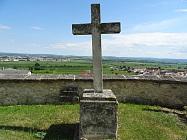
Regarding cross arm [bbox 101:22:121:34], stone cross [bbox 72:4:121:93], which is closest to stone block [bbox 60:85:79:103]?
stone cross [bbox 72:4:121:93]

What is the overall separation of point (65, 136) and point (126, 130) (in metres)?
1.42

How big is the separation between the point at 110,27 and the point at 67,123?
2.69 metres

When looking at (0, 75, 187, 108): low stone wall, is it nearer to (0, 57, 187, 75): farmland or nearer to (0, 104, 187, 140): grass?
(0, 104, 187, 140): grass

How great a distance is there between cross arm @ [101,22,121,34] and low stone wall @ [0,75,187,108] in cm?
284

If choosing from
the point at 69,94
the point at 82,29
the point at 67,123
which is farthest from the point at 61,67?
the point at 82,29

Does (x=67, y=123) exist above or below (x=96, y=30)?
below

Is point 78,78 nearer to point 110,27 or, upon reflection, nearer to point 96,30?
point 96,30

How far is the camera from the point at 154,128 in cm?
421

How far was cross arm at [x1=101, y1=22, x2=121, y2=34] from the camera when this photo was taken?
150 inches

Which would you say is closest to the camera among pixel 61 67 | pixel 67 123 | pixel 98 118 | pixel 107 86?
pixel 98 118

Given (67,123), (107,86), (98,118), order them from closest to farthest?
(98,118) < (67,123) < (107,86)

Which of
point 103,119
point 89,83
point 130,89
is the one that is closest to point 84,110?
point 103,119

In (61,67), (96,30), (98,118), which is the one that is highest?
(96,30)

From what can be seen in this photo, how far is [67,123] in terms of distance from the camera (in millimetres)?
4543
